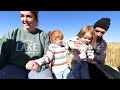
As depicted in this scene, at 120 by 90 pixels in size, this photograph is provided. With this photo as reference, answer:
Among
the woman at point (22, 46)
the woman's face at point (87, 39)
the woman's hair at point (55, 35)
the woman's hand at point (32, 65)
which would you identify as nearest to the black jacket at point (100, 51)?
the woman's face at point (87, 39)

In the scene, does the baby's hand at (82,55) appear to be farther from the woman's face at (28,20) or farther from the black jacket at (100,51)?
the woman's face at (28,20)

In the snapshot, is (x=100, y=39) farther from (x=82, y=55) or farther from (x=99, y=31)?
(x=82, y=55)

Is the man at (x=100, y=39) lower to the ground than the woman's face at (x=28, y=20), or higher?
lower

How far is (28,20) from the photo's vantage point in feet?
13.2

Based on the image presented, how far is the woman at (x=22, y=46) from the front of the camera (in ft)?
12.9

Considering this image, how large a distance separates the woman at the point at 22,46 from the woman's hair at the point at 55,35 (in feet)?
0.18

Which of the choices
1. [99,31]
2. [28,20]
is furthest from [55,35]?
[99,31]

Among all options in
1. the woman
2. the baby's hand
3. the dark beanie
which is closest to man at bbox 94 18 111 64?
the dark beanie

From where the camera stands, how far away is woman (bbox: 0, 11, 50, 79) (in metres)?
3.95

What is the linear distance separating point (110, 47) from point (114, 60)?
0.52ft

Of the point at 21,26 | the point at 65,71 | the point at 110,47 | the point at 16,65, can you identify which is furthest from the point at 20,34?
the point at 110,47

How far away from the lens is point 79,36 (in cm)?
397
